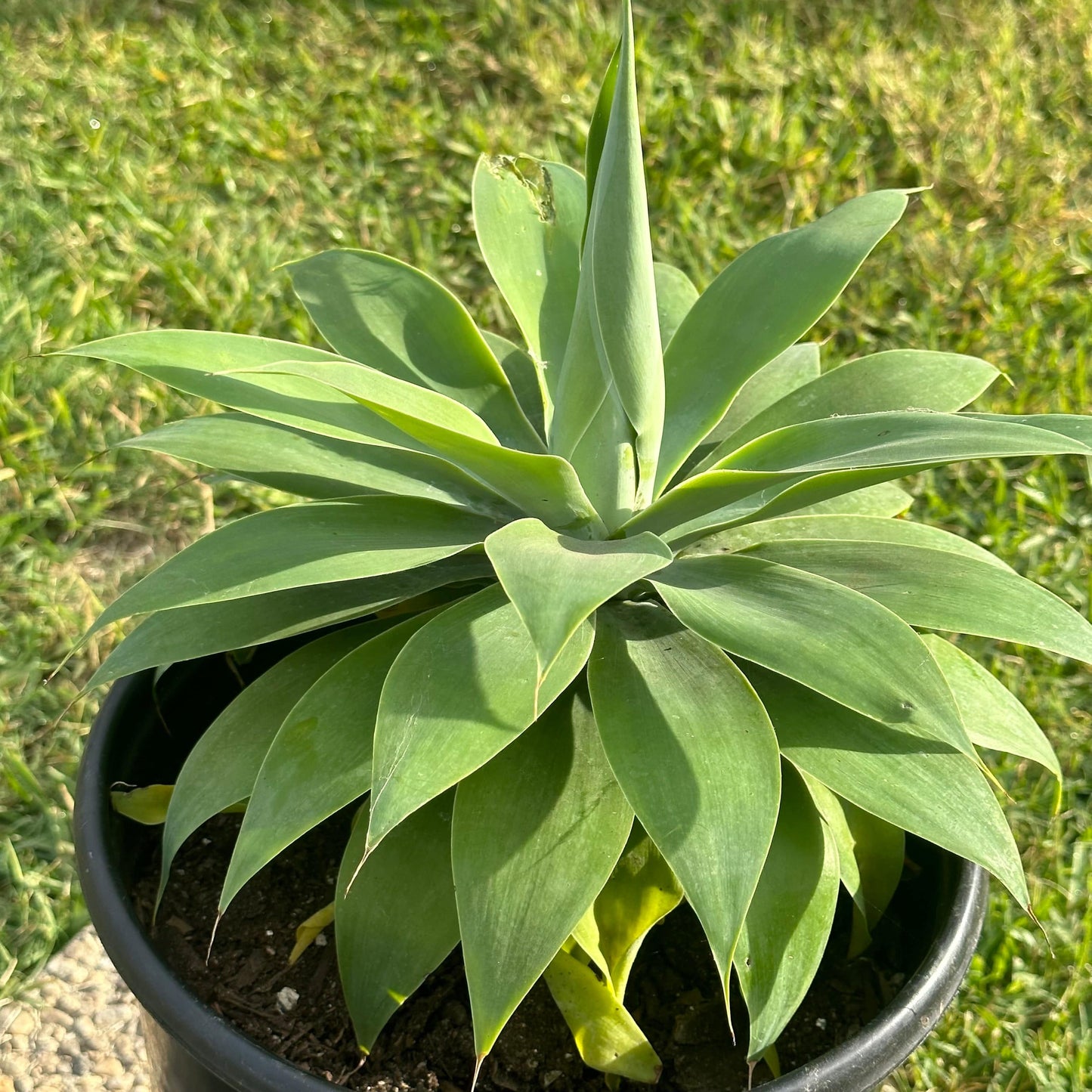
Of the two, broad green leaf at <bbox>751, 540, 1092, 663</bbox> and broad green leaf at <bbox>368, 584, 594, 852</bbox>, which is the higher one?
broad green leaf at <bbox>368, 584, 594, 852</bbox>

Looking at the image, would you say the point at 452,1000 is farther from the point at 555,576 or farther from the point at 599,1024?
the point at 555,576

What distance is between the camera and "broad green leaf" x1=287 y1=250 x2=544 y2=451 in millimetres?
1352

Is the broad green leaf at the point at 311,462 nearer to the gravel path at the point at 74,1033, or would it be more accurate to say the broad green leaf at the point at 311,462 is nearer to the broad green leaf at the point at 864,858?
the broad green leaf at the point at 864,858

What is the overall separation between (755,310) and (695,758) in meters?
0.51

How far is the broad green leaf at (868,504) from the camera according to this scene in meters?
1.38

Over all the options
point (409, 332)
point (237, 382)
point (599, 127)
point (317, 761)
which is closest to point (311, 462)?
point (237, 382)

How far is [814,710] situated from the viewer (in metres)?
1.11

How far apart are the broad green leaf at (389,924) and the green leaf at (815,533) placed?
413mm

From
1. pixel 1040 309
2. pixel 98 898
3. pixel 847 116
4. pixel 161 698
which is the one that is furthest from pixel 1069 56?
pixel 98 898

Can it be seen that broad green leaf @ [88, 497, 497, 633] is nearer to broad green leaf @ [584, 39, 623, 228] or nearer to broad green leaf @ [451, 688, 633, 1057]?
broad green leaf @ [451, 688, 633, 1057]

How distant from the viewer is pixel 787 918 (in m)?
1.08

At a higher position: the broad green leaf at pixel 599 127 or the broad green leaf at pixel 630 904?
the broad green leaf at pixel 599 127

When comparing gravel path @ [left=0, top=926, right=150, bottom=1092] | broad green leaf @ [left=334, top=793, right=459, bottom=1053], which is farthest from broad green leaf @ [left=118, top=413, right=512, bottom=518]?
gravel path @ [left=0, top=926, right=150, bottom=1092]

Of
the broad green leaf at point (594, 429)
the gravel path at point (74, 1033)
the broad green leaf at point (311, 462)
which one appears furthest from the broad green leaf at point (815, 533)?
the gravel path at point (74, 1033)
